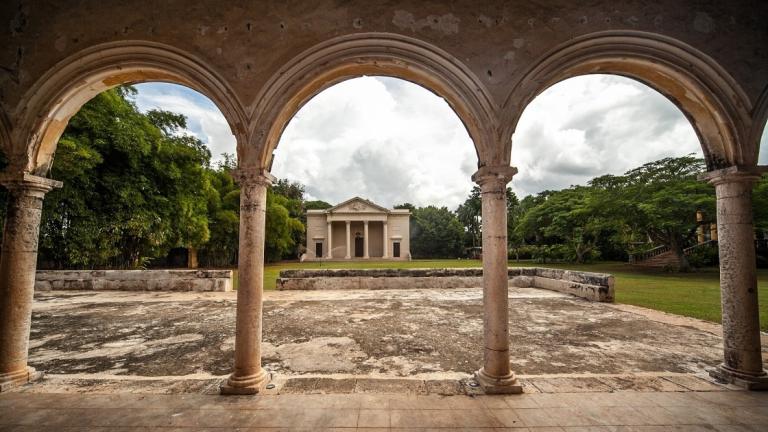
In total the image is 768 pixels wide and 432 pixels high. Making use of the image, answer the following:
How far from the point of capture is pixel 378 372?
4.18 metres

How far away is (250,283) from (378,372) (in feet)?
6.41

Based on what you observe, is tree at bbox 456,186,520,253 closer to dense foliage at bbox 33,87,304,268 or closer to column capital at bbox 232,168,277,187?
dense foliage at bbox 33,87,304,268

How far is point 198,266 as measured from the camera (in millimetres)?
26938

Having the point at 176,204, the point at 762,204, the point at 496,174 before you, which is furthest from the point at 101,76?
the point at 762,204

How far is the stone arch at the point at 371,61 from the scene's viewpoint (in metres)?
3.76

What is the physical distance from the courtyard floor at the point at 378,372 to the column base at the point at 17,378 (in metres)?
0.12

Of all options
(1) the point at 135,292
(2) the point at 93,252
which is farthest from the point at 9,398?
(2) the point at 93,252

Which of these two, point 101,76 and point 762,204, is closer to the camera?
point 101,76

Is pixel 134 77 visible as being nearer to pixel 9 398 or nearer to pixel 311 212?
pixel 9 398

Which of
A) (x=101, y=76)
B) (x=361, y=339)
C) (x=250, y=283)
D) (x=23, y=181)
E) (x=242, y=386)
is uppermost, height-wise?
(x=101, y=76)

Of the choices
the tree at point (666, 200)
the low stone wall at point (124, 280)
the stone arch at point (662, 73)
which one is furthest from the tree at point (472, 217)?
the stone arch at point (662, 73)

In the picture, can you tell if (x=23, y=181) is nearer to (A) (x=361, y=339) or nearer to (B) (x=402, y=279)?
(A) (x=361, y=339)

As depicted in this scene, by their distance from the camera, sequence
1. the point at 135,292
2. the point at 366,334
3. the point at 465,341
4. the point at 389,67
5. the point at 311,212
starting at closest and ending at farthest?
the point at 389,67, the point at 465,341, the point at 366,334, the point at 135,292, the point at 311,212

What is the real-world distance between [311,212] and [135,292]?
1231 inches
